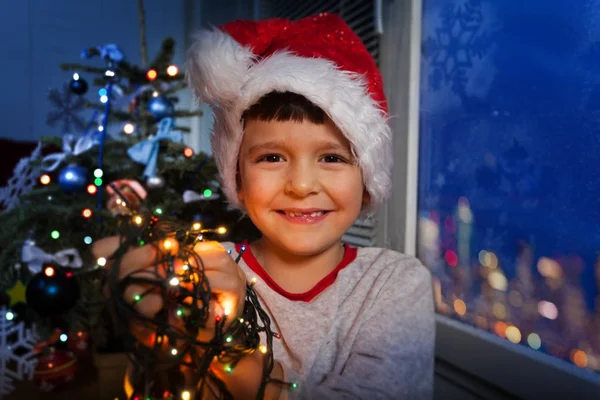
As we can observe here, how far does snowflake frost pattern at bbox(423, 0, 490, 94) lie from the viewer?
128 centimetres

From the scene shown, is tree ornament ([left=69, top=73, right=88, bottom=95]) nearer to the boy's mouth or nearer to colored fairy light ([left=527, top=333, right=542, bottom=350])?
the boy's mouth

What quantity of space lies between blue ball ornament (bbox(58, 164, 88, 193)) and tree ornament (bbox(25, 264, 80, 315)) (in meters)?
0.30

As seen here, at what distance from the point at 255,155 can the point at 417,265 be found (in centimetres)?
38

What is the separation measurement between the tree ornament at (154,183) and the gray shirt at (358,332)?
73 cm

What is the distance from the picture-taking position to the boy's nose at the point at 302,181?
30.0 inches

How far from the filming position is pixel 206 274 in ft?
1.79

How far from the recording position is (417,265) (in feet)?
2.97

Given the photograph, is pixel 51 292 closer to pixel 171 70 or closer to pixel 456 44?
pixel 171 70

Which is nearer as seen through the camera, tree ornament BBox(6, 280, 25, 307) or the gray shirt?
the gray shirt

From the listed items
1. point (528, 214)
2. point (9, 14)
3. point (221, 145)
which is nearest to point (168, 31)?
point (9, 14)

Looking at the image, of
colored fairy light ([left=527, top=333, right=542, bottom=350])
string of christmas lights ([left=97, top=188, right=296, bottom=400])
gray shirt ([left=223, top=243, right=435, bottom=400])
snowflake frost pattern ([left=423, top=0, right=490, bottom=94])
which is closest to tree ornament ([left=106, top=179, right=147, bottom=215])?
gray shirt ([left=223, top=243, right=435, bottom=400])

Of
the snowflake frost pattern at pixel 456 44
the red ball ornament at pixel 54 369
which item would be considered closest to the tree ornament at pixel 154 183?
the red ball ornament at pixel 54 369

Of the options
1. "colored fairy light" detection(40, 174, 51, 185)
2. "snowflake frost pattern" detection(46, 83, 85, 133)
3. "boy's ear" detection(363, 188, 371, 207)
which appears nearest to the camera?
"boy's ear" detection(363, 188, 371, 207)

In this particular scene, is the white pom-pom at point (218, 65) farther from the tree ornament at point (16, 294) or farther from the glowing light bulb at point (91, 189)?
the tree ornament at point (16, 294)
